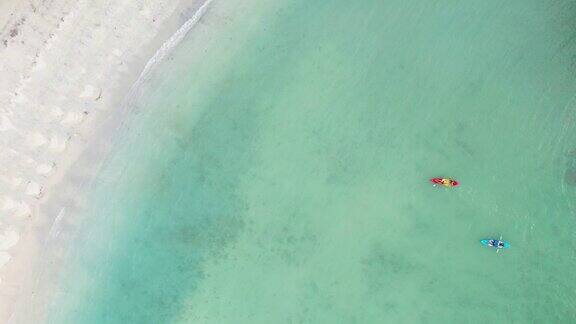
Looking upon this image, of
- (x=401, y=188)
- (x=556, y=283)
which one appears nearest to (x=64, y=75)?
(x=401, y=188)

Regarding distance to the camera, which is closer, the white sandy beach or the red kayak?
the white sandy beach

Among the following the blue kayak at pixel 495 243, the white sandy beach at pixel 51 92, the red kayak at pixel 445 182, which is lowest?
the white sandy beach at pixel 51 92

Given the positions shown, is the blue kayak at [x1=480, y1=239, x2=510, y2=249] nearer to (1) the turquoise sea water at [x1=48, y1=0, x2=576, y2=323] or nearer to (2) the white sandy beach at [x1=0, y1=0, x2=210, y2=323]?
(1) the turquoise sea water at [x1=48, y1=0, x2=576, y2=323]

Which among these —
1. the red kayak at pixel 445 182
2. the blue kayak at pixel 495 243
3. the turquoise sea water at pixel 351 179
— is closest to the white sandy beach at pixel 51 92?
the turquoise sea water at pixel 351 179

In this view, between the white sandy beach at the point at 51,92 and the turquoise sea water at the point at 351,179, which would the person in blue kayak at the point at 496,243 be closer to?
the turquoise sea water at the point at 351,179

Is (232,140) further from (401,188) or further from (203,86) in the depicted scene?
(401,188)

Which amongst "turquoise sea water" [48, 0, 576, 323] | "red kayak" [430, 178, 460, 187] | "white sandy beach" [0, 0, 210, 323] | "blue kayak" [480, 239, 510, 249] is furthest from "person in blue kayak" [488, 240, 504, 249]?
"white sandy beach" [0, 0, 210, 323]
